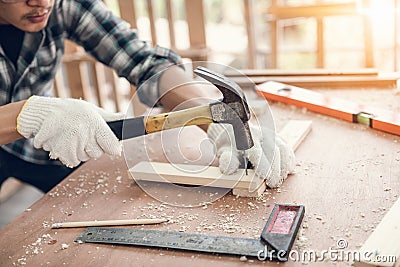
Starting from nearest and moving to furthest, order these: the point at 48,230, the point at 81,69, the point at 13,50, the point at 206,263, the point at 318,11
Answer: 1. the point at 206,263
2. the point at 48,230
3. the point at 13,50
4. the point at 318,11
5. the point at 81,69

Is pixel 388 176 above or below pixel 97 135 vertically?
below

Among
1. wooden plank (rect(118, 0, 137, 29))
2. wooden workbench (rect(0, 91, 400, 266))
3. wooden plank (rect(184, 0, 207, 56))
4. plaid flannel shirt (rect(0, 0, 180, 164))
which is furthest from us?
wooden plank (rect(118, 0, 137, 29))

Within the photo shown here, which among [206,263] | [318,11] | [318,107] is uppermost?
[318,11]

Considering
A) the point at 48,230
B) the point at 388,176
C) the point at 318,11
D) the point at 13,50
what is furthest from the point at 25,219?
the point at 318,11

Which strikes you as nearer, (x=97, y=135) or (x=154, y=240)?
(x=154, y=240)

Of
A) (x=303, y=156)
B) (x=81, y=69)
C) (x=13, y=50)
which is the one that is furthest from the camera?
(x=81, y=69)

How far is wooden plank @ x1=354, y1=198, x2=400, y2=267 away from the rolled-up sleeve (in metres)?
0.90

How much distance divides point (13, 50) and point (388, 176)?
Result: 1202 millimetres

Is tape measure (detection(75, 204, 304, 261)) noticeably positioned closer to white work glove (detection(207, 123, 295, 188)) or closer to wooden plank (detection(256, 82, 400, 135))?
white work glove (detection(207, 123, 295, 188))

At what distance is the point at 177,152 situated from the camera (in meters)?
1.49

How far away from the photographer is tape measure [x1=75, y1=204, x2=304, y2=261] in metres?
0.98

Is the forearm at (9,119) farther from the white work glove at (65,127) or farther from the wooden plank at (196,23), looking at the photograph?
the wooden plank at (196,23)

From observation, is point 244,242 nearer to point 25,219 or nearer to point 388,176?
point 388,176

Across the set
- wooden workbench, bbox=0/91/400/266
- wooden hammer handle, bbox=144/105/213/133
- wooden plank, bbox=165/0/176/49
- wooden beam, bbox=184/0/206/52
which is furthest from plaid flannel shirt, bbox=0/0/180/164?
wooden plank, bbox=165/0/176/49
